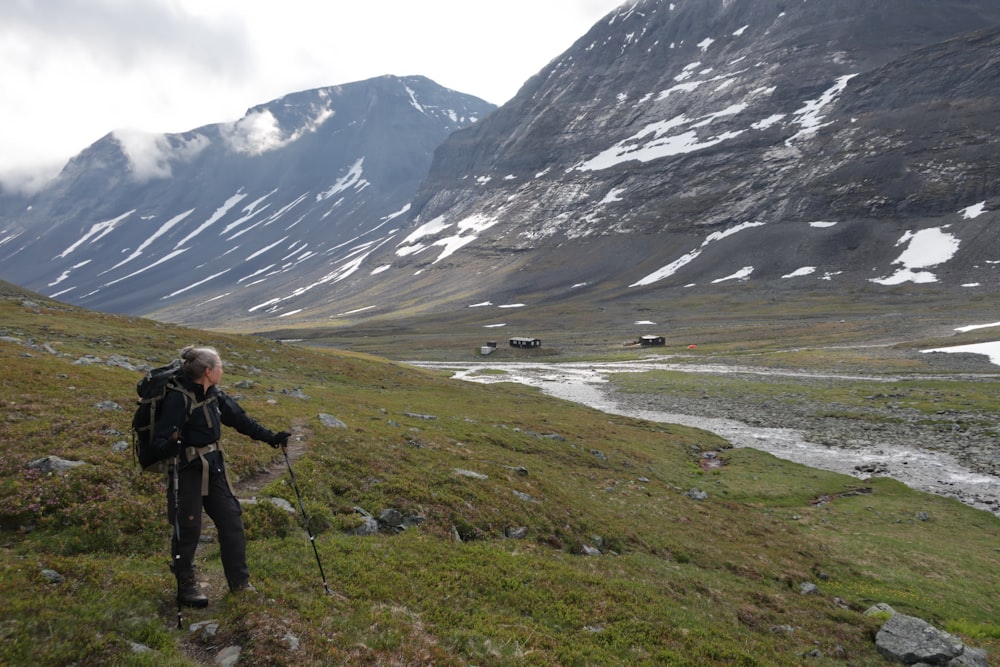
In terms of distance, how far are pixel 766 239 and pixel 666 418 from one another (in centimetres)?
17461

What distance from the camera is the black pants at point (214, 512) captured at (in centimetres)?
862

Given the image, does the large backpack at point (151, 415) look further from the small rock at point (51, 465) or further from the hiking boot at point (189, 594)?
the small rock at point (51, 465)

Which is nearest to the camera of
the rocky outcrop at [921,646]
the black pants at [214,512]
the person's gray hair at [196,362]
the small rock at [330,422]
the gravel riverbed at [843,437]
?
the black pants at [214,512]

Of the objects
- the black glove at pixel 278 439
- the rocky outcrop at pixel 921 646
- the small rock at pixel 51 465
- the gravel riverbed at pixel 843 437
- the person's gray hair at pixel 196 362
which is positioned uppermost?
the person's gray hair at pixel 196 362

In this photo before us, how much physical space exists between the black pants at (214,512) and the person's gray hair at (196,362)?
1.47 m

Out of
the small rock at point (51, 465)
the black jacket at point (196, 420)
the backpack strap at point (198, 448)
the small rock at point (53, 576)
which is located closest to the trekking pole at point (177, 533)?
the backpack strap at point (198, 448)

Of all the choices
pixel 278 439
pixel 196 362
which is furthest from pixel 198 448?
pixel 196 362

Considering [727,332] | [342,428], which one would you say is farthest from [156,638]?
[727,332]

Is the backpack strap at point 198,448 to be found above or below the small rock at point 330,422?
above

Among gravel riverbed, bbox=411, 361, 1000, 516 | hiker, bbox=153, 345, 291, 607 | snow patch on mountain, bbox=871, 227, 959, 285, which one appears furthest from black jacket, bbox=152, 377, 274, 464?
snow patch on mountain, bbox=871, 227, 959, 285

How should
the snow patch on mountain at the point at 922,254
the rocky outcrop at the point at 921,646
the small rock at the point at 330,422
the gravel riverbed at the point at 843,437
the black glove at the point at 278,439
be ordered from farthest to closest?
1. the snow patch on mountain at the point at 922,254
2. the gravel riverbed at the point at 843,437
3. the small rock at the point at 330,422
4. the rocky outcrop at the point at 921,646
5. the black glove at the point at 278,439

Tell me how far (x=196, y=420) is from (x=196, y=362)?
1.00 meters

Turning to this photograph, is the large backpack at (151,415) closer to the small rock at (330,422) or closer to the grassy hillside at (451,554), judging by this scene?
the grassy hillside at (451,554)

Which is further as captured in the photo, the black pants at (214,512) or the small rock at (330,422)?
the small rock at (330,422)
